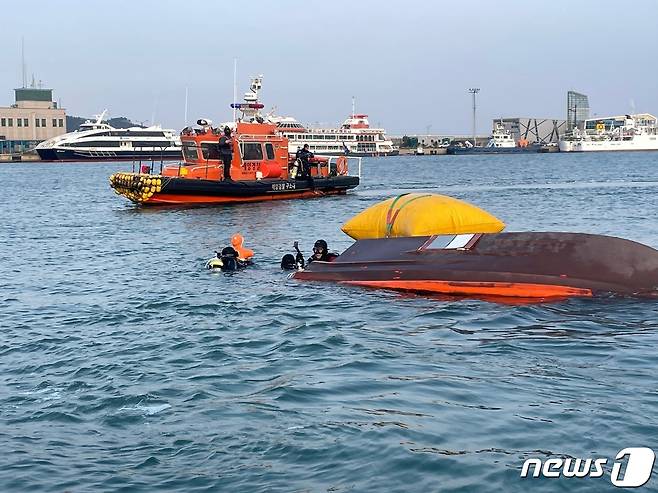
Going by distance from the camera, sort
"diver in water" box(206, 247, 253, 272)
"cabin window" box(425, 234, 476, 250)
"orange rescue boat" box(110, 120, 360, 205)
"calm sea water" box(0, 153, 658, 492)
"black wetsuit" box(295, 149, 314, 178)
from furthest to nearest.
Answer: "black wetsuit" box(295, 149, 314, 178) < "orange rescue boat" box(110, 120, 360, 205) < "diver in water" box(206, 247, 253, 272) < "cabin window" box(425, 234, 476, 250) < "calm sea water" box(0, 153, 658, 492)

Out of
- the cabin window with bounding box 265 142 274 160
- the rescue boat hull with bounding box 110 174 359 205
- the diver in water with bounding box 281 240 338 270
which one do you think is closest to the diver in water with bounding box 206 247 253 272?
the diver in water with bounding box 281 240 338 270

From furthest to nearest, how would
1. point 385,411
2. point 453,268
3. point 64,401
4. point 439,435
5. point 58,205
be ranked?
1. point 58,205
2. point 453,268
3. point 64,401
4. point 385,411
5. point 439,435

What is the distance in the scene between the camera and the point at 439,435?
8055mm

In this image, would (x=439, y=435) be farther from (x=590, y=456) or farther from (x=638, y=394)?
(x=638, y=394)

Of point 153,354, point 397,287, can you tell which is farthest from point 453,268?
point 153,354

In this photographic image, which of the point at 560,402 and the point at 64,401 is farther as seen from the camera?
the point at 64,401

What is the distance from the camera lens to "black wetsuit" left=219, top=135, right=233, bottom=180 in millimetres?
35594

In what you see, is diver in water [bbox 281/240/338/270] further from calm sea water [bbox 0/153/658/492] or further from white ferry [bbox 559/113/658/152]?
white ferry [bbox 559/113/658/152]

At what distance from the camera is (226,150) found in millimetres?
36000

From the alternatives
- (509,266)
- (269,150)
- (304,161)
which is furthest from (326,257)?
(304,161)

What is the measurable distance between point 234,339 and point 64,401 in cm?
308

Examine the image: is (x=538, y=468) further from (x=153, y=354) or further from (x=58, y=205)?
(x=58, y=205)

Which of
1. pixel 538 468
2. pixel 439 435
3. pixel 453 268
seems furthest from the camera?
pixel 453 268

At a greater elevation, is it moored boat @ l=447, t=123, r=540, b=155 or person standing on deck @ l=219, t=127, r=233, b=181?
moored boat @ l=447, t=123, r=540, b=155
